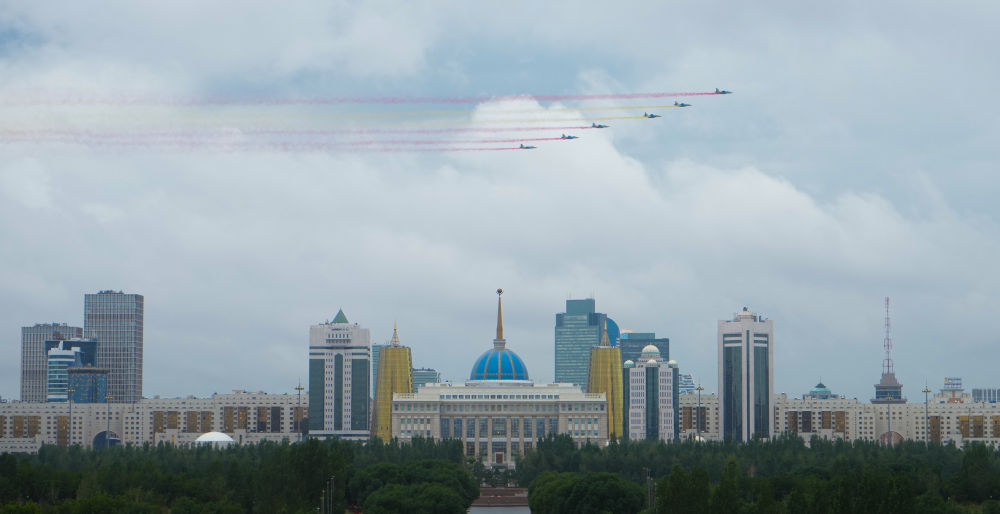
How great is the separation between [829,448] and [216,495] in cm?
7508

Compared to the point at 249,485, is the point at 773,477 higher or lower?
higher

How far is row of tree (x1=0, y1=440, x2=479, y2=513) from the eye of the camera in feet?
367

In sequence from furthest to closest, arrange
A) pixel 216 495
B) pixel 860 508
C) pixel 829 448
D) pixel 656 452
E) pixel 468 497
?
1. pixel 829 448
2. pixel 656 452
3. pixel 468 497
4. pixel 216 495
5. pixel 860 508

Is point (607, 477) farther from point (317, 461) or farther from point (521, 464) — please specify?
point (521, 464)

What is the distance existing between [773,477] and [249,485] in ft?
138

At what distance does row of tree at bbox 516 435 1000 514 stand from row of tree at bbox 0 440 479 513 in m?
9.91

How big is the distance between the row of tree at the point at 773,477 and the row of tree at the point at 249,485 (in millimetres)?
9912

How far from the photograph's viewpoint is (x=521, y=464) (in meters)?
172

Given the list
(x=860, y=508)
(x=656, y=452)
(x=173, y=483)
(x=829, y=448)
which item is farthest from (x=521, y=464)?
(x=860, y=508)

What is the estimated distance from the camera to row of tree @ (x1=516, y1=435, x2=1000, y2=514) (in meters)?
92.2

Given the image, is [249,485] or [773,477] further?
[773,477]

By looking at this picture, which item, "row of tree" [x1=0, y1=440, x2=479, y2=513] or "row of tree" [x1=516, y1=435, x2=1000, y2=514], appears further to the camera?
"row of tree" [x1=0, y1=440, x2=479, y2=513]

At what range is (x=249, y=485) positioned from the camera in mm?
126625

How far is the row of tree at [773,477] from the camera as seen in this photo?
92.2 metres
